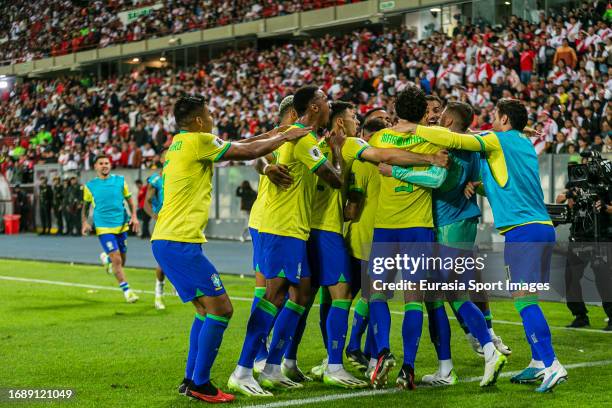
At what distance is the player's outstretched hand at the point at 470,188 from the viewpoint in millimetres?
7699

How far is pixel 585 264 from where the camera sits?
416 inches

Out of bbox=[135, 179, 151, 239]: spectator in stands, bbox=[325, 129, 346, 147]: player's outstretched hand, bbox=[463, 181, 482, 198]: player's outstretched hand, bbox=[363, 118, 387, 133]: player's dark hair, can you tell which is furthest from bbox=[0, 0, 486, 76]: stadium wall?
bbox=[325, 129, 346, 147]: player's outstretched hand

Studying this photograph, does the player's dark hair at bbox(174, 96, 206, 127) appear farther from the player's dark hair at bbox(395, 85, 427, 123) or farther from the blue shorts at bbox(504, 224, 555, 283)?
the blue shorts at bbox(504, 224, 555, 283)

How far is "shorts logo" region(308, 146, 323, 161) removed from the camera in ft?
22.6

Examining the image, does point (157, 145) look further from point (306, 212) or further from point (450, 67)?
point (306, 212)

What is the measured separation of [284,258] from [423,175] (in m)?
1.30

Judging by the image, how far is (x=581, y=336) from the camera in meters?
9.80

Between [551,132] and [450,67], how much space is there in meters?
5.34

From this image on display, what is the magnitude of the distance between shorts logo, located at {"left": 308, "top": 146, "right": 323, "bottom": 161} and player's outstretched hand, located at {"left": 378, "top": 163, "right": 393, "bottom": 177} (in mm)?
555

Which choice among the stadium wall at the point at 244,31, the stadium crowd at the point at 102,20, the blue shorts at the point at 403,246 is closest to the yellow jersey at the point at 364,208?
the blue shorts at the point at 403,246

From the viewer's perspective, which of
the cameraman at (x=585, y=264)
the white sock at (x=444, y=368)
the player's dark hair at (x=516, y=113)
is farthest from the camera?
the cameraman at (x=585, y=264)

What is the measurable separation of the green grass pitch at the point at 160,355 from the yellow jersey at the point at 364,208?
1.21 meters

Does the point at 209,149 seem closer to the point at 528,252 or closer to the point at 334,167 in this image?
the point at 334,167

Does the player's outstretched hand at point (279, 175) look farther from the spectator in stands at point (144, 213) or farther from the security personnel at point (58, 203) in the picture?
the security personnel at point (58, 203)
